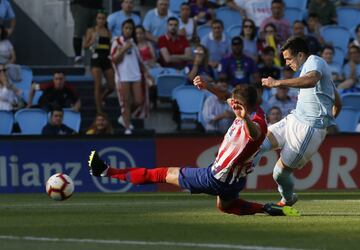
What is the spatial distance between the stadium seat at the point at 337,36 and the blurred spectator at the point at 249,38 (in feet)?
6.50

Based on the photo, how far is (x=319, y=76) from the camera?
11.9 metres

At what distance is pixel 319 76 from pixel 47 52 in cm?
1284

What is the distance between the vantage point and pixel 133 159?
62.1 feet

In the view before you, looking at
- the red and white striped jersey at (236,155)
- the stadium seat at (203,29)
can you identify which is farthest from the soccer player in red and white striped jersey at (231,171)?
the stadium seat at (203,29)

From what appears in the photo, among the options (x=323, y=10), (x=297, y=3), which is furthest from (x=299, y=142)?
(x=297, y=3)

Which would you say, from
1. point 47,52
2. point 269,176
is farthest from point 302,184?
point 47,52

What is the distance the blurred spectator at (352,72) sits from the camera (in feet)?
71.5

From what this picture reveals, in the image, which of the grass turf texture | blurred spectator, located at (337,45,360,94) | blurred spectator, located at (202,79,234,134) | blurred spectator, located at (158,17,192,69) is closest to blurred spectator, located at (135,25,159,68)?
blurred spectator, located at (158,17,192,69)

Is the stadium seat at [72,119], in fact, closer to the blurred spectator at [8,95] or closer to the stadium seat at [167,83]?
the blurred spectator at [8,95]

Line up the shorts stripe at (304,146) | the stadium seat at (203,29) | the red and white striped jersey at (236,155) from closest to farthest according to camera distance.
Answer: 1. the red and white striped jersey at (236,155)
2. the shorts stripe at (304,146)
3. the stadium seat at (203,29)

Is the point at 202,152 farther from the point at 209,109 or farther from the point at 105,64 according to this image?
the point at 105,64

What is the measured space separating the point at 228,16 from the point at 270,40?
196 cm

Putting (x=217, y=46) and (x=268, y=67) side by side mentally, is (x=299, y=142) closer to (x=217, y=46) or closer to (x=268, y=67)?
(x=268, y=67)

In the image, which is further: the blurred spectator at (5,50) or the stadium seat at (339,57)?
the stadium seat at (339,57)
